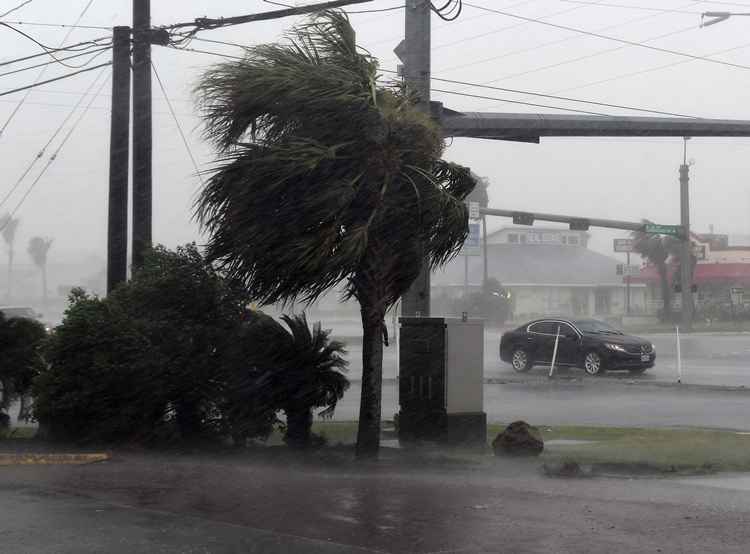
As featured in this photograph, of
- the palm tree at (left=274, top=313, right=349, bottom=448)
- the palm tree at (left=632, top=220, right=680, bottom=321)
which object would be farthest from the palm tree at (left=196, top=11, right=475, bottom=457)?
the palm tree at (left=632, top=220, right=680, bottom=321)

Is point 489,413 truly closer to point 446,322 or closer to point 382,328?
point 446,322

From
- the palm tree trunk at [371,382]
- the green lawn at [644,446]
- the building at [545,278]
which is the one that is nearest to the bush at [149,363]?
the palm tree trunk at [371,382]

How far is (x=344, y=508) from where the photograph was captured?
922cm

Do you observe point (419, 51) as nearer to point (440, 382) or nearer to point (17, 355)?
point (440, 382)

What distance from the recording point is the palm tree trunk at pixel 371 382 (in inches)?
480

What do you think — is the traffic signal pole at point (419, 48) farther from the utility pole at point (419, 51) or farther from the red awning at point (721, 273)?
the red awning at point (721, 273)

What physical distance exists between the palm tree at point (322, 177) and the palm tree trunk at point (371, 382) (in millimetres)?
126

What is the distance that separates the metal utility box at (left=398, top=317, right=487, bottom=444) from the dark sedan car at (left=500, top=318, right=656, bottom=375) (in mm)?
14630

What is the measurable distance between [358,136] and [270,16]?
19.9 ft

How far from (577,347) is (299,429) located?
55.1 ft

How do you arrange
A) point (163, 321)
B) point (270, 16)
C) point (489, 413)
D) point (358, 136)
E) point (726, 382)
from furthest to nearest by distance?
point (726, 382), point (489, 413), point (270, 16), point (163, 321), point (358, 136)

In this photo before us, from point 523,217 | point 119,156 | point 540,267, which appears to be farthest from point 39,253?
point 119,156

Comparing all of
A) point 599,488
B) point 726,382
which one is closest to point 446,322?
point 599,488

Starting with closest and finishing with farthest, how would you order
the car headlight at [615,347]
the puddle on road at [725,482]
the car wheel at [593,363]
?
1. the puddle on road at [725,482]
2. the car headlight at [615,347]
3. the car wheel at [593,363]
